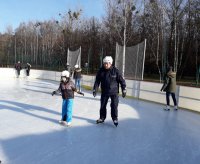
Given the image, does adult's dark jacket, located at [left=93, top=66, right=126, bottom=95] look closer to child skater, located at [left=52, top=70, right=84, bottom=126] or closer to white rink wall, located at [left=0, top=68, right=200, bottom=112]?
child skater, located at [left=52, top=70, right=84, bottom=126]

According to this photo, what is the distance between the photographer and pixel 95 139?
5156mm

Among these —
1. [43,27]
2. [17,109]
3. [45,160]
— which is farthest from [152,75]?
[43,27]

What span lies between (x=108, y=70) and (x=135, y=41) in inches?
1150

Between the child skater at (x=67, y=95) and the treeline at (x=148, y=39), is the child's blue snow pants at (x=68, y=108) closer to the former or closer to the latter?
the child skater at (x=67, y=95)

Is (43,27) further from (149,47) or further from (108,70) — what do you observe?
(108,70)

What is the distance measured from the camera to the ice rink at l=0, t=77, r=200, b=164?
13.5 ft

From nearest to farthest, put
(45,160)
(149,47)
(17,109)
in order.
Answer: (45,160)
(17,109)
(149,47)

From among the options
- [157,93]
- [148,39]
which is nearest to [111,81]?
[157,93]

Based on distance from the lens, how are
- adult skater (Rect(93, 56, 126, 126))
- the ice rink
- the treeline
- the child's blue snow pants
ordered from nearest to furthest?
1. the ice rink
2. adult skater (Rect(93, 56, 126, 126))
3. the child's blue snow pants
4. the treeline

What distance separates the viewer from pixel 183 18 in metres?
28.9

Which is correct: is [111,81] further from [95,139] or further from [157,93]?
[157,93]

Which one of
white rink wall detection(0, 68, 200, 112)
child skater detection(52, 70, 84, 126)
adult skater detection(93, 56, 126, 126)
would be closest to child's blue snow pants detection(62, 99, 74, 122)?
child skater detection(52, 70, 84, 126)

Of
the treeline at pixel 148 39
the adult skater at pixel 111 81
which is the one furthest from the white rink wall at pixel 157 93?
the treeline at pixel 148 39

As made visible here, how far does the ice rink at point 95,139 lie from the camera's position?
161 inches
